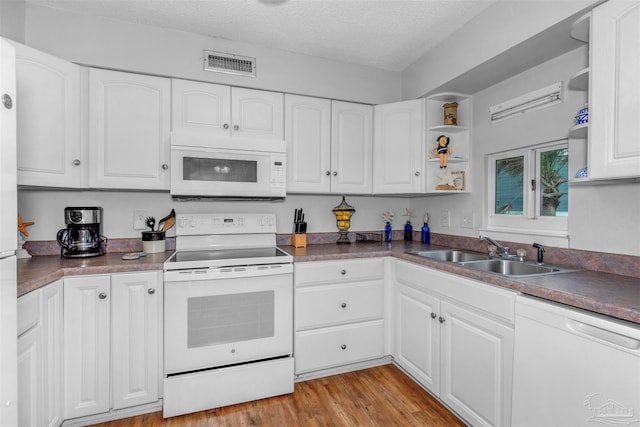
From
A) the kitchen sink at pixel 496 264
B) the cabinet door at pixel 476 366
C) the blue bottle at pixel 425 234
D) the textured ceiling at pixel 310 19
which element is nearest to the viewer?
the cabinet door at pixel 476 366

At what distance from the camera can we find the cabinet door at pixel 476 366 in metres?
1.46

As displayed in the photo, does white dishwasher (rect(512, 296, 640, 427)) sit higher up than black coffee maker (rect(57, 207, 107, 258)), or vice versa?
black coffee maker (rect(57, 207, 107, 258))

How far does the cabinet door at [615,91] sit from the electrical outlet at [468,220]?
1.09 m

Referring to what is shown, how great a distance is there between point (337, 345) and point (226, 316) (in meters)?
0.81

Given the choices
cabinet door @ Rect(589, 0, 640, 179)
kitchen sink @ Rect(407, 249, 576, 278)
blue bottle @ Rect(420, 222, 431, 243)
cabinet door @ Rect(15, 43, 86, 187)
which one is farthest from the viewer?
blue bottle @ Rect(420, 222, 431, 243)

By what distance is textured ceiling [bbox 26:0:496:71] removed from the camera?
1896 mm

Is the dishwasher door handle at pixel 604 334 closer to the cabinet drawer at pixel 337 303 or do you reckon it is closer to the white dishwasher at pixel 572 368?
the white dishwasher at pixel 572 368

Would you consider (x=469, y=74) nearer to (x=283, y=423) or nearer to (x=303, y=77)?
(x=303, y=77)

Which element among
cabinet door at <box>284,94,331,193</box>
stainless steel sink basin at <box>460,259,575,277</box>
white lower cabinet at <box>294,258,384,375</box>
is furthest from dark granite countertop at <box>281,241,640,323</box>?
cabinet door at <box>284,94,331,193</box>

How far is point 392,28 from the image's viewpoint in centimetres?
215

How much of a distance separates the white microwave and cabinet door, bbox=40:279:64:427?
2.77ft

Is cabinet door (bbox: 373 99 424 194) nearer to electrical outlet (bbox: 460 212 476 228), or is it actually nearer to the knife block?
electrical outlet (bbox: 460 212 476 228)

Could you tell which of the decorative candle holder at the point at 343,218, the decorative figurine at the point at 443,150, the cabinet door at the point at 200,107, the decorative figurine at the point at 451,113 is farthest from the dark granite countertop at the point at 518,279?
the decorative figurine at the point at 451,113

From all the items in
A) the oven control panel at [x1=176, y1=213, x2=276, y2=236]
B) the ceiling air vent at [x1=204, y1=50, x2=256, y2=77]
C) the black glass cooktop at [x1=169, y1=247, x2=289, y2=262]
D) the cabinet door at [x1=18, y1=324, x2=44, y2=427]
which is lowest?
the cabinet door at [x1=18, y1=324, x2=44, y2=427]
